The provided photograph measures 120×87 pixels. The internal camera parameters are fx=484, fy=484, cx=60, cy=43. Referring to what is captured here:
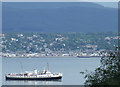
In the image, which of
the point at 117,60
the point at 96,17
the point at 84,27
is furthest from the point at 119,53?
the point at 96,17

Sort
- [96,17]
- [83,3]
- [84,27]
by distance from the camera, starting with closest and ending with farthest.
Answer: [84,27] < [96,17] < [83,3]

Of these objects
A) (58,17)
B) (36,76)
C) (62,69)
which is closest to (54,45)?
(62,69)

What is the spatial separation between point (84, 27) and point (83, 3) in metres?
26.0

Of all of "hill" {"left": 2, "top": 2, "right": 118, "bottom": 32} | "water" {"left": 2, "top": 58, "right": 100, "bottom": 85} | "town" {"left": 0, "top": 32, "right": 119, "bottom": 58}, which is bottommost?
"hill" {"left": 2, "top": 2, "right": 118, "bottom": 32}

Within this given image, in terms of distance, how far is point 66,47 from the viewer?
9281 cm

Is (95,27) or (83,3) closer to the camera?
(95,27)

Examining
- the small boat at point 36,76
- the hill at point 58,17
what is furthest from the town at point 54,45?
the small boat at point 36,76

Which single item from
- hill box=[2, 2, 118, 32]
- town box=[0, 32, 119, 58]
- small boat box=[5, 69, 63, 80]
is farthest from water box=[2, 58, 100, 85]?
hill box=[2, 2, 118, 32]

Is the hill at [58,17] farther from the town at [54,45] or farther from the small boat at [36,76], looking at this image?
the small boat at [36,76]

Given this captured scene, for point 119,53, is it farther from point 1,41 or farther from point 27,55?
point 1,41

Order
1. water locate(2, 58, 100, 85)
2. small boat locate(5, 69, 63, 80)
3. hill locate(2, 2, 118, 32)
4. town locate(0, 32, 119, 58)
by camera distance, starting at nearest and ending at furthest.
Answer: water locate(2, 58, 100, 85) → small boat locate(5, 69, 63, 80) → town locate(0, 32, 119, 58) → hill locate(2, 2, 118, 32)

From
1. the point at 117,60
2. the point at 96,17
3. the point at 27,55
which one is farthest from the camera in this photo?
Answer: the point at 96,17

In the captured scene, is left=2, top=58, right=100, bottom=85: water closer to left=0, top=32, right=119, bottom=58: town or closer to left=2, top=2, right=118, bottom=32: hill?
left=0, top=32, right=119, bottom=58: town

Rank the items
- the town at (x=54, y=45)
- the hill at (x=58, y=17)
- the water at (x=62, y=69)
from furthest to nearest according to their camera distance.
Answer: the hill at (x=58, y=17) < the town at (x=54, y=45) < the water at (x=62, y=69)
